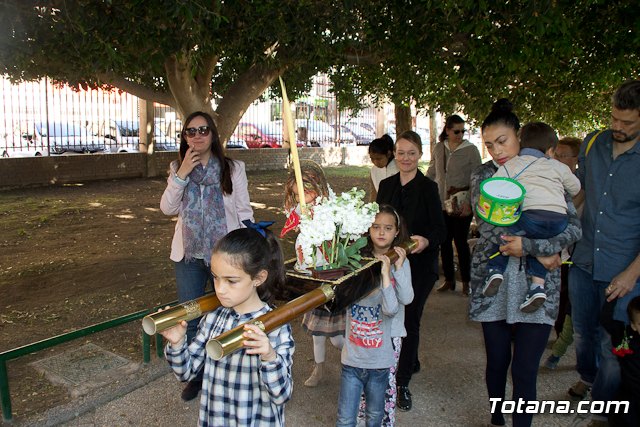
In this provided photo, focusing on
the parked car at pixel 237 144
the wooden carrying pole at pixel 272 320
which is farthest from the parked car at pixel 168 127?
the wooden carrying pole at pixel 272 320

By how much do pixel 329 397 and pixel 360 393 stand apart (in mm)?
949

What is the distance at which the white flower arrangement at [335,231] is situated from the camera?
280 cm

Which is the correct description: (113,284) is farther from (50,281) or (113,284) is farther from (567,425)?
(567,425)

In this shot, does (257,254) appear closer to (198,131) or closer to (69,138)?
(198,131)

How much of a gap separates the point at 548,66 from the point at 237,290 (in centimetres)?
520

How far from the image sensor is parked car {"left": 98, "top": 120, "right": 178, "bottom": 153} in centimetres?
1902

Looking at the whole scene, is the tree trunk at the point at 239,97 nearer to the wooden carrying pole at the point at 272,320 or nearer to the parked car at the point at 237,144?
the wooden carrying pole at the point at 272,320

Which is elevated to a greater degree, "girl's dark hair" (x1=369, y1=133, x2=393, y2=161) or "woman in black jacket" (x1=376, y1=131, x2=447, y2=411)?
"girl's dark hair" (x1=369, y1=133, x2=393, y2=161)

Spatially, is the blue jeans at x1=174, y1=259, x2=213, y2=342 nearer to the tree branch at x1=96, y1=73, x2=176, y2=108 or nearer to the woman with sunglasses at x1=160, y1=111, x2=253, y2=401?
the woman with sunglasses at x1=160, y1=111, x2=253, y2=401

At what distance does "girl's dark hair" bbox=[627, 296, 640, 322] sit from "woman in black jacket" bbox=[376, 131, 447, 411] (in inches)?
47.9

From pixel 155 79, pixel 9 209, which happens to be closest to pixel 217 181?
pixel 155 79

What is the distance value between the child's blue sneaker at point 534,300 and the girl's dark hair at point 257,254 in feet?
4.54

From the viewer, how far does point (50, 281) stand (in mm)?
7191

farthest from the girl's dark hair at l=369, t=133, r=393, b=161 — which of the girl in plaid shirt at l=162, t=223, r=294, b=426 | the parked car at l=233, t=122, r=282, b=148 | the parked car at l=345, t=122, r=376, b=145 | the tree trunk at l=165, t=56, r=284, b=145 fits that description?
the parked car at l=345, t=122, r=376, b=145
